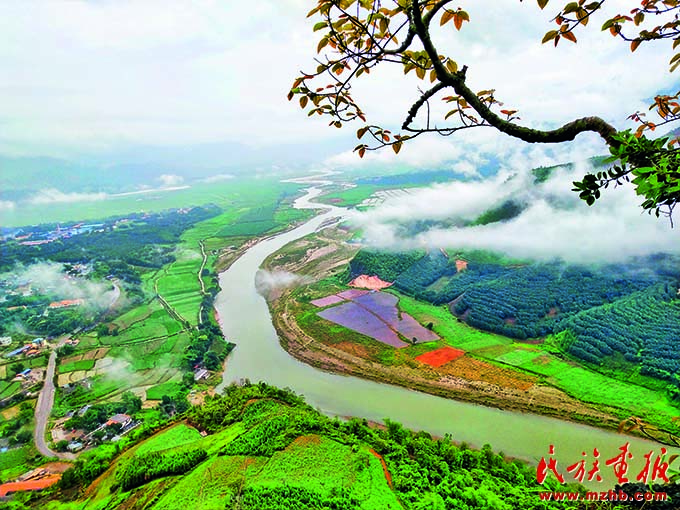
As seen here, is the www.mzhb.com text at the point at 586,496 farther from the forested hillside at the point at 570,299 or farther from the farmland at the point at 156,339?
the farmland at the point at 156,339

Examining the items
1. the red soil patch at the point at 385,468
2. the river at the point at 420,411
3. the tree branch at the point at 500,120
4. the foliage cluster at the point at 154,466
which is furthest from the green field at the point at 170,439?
the tree branch at the point at 500,120

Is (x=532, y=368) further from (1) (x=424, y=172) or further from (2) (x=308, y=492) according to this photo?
(1) (x=424, y=172)

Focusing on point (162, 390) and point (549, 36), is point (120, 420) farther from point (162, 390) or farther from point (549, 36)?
point (549, 36)

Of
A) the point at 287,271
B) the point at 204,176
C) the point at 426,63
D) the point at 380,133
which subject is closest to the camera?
the point at 426,63

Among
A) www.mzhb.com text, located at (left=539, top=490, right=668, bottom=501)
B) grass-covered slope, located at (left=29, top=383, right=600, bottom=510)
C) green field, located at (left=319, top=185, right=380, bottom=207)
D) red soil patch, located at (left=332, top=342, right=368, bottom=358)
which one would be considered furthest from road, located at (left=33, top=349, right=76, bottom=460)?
green field, located at (left=319, top=185, right=380, bottom=207)

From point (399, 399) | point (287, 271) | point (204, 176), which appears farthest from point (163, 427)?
point (204, 176)

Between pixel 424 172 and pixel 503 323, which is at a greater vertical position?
pixel 424 172
